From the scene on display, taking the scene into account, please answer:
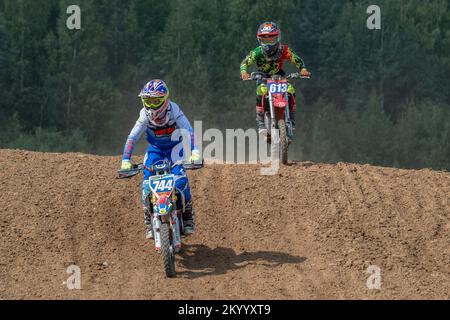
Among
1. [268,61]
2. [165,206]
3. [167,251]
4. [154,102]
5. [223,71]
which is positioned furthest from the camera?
[223,71]

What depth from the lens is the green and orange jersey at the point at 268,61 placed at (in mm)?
14695

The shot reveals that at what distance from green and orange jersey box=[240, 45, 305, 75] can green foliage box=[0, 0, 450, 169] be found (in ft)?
95.1

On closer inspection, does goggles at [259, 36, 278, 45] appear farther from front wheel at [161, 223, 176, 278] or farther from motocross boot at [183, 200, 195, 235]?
front wheel at [161, 223, 176, 278]

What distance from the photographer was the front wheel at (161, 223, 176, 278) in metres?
9.88

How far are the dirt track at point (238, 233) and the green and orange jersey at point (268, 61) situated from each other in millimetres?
1713

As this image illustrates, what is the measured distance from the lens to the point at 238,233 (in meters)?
11.9

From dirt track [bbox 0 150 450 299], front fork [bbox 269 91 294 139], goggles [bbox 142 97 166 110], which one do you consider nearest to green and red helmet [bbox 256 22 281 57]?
front fork [bbox 269 91 294 139]

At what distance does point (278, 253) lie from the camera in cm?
1109

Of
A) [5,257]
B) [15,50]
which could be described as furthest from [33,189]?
[15,50]

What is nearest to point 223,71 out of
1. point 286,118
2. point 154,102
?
point 286,118

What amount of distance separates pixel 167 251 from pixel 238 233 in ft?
7.27

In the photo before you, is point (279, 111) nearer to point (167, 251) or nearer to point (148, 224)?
point (148, 224)

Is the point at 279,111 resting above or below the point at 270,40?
below

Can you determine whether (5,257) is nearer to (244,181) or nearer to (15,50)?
(244,181)
